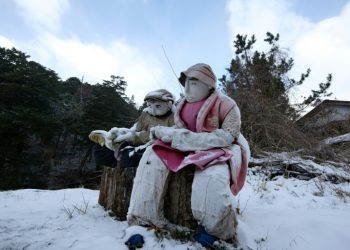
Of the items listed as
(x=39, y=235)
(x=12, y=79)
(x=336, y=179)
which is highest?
(x=12, y=79)

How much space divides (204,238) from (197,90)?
114cm

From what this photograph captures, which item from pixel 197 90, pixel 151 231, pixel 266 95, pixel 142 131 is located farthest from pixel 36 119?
pixel 151 231

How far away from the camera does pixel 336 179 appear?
4.25 m

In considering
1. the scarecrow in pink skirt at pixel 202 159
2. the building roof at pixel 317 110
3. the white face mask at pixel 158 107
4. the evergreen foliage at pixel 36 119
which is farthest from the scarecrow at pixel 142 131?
the evergreen foliage at pixel 36 119

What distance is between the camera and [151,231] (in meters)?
1.79

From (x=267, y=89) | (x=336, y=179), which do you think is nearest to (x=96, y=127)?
(x=267, y=89)

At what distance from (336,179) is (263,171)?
1.10m

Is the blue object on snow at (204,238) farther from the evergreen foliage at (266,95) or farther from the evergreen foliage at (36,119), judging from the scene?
the evergreen foliage at (36,119)

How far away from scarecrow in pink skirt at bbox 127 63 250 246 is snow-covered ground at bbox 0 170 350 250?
0.53 feet

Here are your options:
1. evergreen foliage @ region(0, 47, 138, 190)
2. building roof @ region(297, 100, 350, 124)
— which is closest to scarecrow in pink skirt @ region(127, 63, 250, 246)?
building roof @ region(297, 100, 350, 124)

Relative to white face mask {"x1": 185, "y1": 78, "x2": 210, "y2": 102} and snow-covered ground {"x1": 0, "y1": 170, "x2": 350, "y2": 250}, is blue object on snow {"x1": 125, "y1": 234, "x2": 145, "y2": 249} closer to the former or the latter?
snow-covered ground {"x1": 0, "y1": 170, "x2": 350, "y2": 250}

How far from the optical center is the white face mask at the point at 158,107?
2623mm

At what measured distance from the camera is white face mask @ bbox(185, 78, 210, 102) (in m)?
2.28

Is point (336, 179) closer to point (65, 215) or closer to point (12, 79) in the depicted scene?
point (65, 215)
